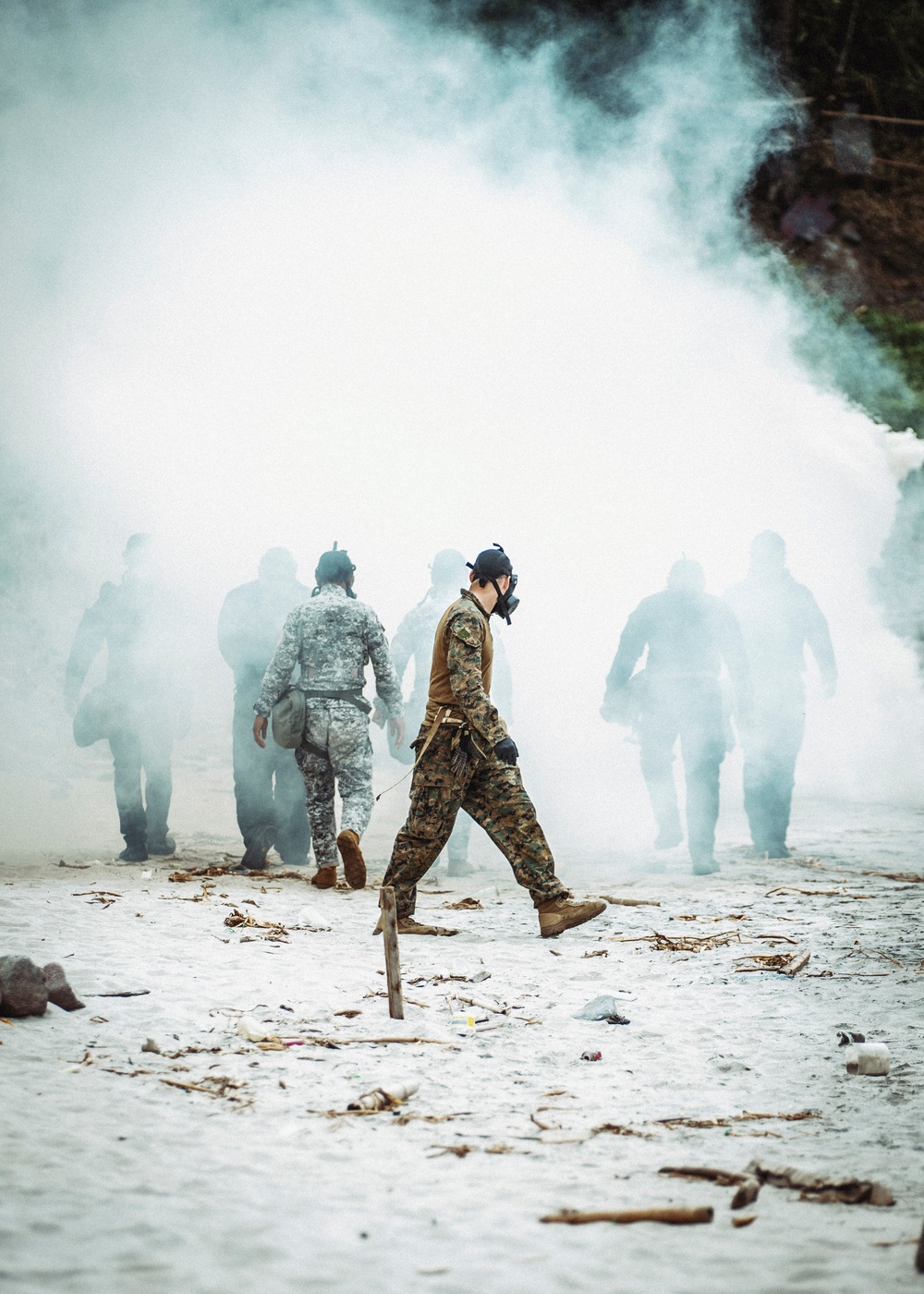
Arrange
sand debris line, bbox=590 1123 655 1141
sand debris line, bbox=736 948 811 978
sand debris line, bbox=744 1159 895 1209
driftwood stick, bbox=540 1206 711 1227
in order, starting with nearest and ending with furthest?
driftwood stick, bbox=540 1206 711 1227, sand debris line, bbox=744 1159 895 1209, sand debris line, bbox=590 1123 655 1141, sand debris line, bbox=736 948 811 978

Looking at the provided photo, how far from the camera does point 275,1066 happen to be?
2689 mm

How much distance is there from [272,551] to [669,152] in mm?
7294

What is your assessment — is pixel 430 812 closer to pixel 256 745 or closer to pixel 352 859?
pixel 352 859

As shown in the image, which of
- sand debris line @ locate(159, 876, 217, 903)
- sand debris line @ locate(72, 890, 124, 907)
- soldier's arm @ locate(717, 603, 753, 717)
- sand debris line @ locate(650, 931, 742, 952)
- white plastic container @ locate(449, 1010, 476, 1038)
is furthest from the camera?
soldier's arm @ locate(717, 603, 753, 717)

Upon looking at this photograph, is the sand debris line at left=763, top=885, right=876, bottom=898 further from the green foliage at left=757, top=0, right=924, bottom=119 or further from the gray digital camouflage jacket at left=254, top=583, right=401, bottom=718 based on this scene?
the green foliage at left=757, top=0, right=924, bottom=119

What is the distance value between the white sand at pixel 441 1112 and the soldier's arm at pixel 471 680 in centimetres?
87

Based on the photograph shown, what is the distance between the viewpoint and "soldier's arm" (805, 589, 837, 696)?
7035mm

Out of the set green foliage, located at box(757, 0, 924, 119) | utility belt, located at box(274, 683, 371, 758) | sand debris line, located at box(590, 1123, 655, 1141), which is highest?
green foliage, located at box(757, 0, 924, 119)

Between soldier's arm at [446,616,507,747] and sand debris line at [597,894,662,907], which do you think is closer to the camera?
soldier's arm at [446,616,507,747]

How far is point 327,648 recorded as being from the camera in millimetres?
5633

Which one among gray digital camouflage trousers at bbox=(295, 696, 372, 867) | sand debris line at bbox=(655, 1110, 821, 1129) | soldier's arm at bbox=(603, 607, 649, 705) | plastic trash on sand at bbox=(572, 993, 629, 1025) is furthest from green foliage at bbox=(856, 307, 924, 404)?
sand debris line at bbox=(655, 1110, 821, 1129)

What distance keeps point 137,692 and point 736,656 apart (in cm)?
373

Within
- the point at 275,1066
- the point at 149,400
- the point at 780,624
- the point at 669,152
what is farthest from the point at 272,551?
the point at 669,152

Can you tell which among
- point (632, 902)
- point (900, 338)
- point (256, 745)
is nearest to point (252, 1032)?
point (632, 902)
